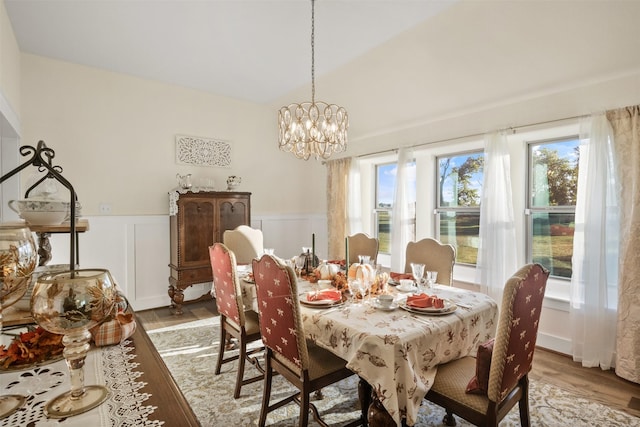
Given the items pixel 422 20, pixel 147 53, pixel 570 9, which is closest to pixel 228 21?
pixel 147 53

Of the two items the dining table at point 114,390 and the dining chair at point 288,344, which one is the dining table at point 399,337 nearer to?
the dining chair at point 288,344

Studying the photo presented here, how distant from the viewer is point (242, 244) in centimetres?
346

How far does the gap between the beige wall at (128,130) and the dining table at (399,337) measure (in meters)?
3.12

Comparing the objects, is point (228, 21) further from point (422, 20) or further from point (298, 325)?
point (298, 325)

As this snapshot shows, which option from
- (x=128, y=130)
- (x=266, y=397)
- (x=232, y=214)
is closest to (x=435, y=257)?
(x=266, y=397)

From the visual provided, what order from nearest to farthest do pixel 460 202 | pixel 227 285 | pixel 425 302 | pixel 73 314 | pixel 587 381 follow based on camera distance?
pixel 73 314 → pixel 425 302 → pixel 227 285 → pixel 587 381 → pixel 460 202

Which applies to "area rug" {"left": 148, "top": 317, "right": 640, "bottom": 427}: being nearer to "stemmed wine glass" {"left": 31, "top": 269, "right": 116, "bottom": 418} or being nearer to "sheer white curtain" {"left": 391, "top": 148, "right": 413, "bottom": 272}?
"stemmed wine glass" {"left": 31, "top": 269, "right": 116, "bottom": 418}

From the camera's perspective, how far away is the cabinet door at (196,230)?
13.1 ft

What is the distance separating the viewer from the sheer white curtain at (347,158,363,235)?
448 cm

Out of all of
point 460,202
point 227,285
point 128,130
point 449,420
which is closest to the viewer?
point 449,420

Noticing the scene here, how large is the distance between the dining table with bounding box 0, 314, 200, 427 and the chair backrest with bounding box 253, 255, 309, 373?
73 cm

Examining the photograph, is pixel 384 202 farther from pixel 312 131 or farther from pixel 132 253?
pixel 132 253

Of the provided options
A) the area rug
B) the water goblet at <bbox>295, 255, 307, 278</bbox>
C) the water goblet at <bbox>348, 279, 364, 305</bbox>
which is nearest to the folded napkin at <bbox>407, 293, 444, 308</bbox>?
the water goblet at <bbox>348, 279, 364, 305</bbox>

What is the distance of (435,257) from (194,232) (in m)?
2.84
